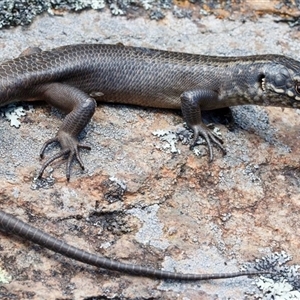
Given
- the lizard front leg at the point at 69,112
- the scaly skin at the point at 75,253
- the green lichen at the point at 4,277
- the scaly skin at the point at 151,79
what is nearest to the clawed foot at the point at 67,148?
the lizard front leg at the point at 69,112

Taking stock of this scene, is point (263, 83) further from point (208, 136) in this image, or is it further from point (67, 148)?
point (67, 148)

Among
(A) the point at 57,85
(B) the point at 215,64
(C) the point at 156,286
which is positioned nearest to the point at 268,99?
(B) the point at 215,64

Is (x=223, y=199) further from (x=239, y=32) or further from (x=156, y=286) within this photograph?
(x=239, y=32)

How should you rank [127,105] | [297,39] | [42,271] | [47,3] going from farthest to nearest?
[297,39] < [47,3] < [127,105] < [42,271]

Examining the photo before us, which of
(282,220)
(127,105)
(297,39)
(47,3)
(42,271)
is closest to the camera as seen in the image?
(42,271)

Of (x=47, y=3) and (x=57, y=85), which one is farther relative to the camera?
(x=47, y=3)

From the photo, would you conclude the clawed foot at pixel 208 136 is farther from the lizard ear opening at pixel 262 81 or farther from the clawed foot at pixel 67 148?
the clawed foot at pixel 67 148

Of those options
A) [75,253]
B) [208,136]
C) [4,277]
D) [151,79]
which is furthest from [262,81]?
[4,277]
